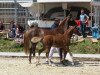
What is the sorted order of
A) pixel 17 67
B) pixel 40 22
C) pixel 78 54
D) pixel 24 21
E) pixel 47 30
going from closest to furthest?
1. pixel 17 67
2. pixel 47 30
3. pixel 78 54
4. pixel 40 22
5. pixel 24 21

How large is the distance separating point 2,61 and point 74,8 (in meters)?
12.9

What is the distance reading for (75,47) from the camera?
22.8 m

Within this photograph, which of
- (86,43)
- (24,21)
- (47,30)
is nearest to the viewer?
(47,30)

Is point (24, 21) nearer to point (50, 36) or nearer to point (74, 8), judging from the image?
point (74, 8)

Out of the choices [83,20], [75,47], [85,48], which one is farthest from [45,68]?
[83,20]

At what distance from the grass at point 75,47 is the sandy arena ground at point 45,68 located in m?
2.72

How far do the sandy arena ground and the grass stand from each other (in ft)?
8.92

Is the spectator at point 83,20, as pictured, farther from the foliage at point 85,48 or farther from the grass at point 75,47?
the foliage at point 85,48

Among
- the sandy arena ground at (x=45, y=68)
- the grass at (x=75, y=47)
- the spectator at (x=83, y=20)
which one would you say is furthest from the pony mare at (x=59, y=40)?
the spectator at (x=83, y=20)

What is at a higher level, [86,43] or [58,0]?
[58,0]

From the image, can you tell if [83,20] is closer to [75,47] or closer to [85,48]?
[75,47]

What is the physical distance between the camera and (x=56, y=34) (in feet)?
60.7

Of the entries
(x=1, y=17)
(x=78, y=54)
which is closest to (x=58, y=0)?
(x=1, y=17)

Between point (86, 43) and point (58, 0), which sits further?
point (58, 0)
